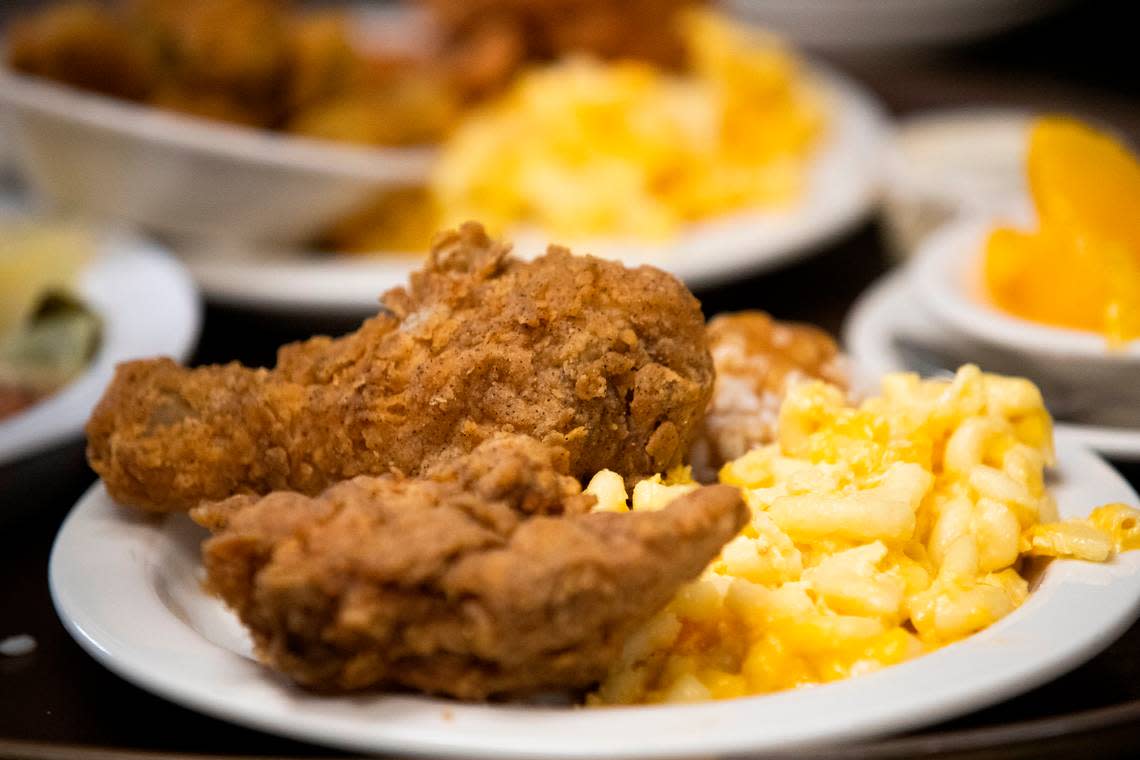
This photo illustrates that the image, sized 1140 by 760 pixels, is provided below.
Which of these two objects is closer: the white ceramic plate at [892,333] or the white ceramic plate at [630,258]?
the white ceramic plate at [892,333]

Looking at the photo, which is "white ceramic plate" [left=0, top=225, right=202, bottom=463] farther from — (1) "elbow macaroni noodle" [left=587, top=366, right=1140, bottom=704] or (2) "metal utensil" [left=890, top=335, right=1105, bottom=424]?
(2) "metal utensil" [left=890, top=335, right=1105, bottom=424]

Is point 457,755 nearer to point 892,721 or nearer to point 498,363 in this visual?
point 892,721

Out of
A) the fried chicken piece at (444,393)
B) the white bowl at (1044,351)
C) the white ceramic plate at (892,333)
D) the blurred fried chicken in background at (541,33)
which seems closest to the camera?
the fried chicken piece at (444,393)

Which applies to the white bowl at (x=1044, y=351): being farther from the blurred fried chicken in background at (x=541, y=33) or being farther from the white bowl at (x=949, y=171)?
the blurred fried chicken in background at (x=541, y=33)

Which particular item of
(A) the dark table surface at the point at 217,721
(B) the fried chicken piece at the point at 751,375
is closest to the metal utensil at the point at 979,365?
(A) the dark table surface at the point at 217,721

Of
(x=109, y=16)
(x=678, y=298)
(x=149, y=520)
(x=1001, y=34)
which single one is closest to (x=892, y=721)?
(x=678, y=298)
